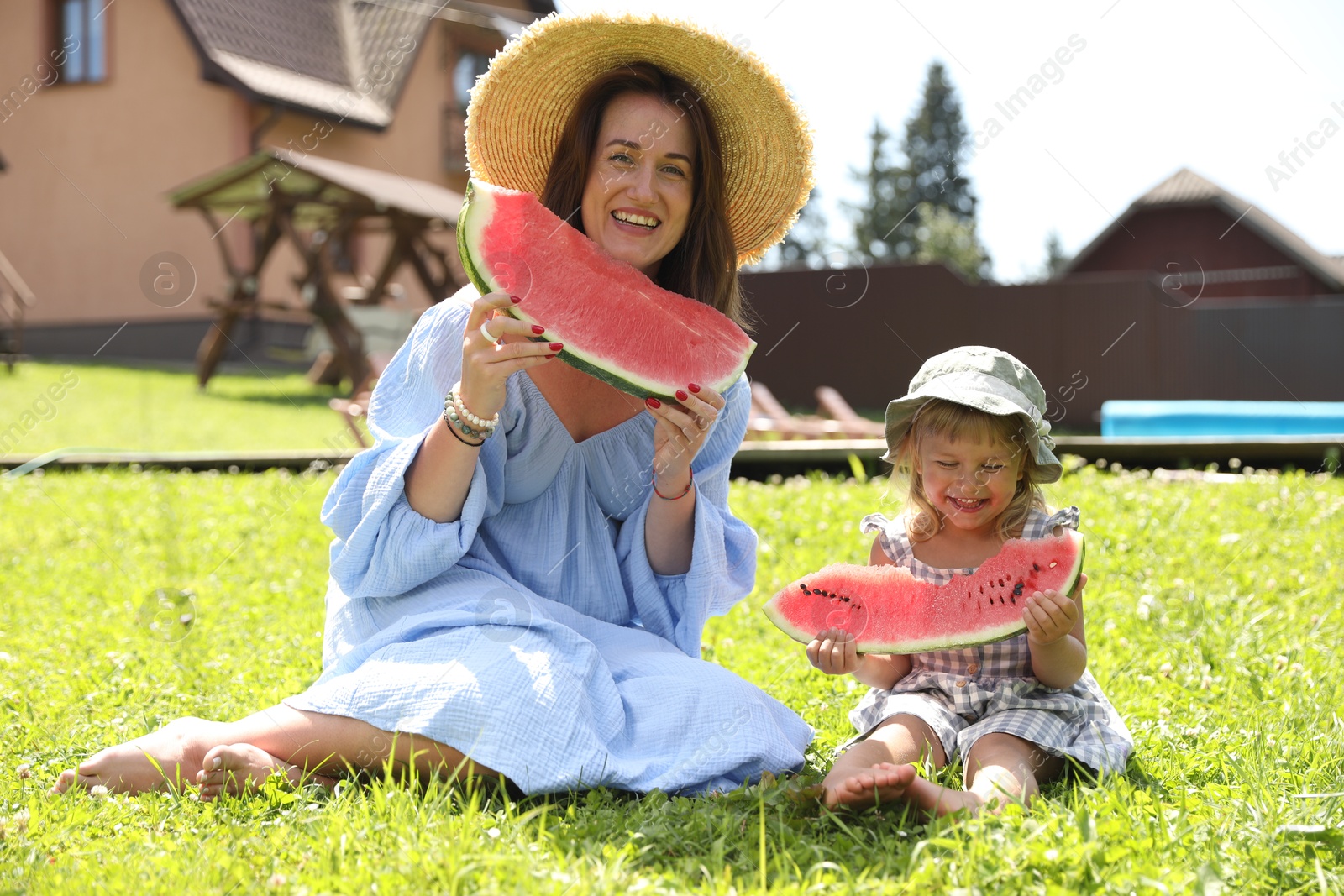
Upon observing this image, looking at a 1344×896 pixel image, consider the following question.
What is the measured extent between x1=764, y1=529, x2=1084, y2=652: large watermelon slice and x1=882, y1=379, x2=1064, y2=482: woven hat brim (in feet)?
0.58

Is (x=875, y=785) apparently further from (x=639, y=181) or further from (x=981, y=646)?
(x=639, y=181)

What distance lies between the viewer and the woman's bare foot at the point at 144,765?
2379mm

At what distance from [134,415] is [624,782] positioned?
11.5 meters

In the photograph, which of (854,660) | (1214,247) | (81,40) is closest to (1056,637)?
(854,660)

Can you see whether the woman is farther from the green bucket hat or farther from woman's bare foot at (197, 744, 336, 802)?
the green bucket hat

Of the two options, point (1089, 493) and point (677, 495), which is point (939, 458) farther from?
point (1089, 493)

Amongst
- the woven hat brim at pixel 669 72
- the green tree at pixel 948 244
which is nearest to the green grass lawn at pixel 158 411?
the woven hat brim at pixel 669 72

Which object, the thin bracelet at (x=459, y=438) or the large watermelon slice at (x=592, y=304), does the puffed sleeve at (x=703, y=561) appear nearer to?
the large watermelon slice at (x=592, y=304)

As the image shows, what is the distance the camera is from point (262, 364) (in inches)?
755

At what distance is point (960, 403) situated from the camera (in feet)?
8.75

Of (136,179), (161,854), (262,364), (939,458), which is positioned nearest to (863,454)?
(939,458)

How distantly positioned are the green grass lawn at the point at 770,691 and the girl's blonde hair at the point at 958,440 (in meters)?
0.64

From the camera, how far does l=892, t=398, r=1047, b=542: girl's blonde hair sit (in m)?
2.68

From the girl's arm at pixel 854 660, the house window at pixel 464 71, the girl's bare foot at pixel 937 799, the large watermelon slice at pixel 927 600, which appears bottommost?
the girl's bare foot at pixel 937 799
